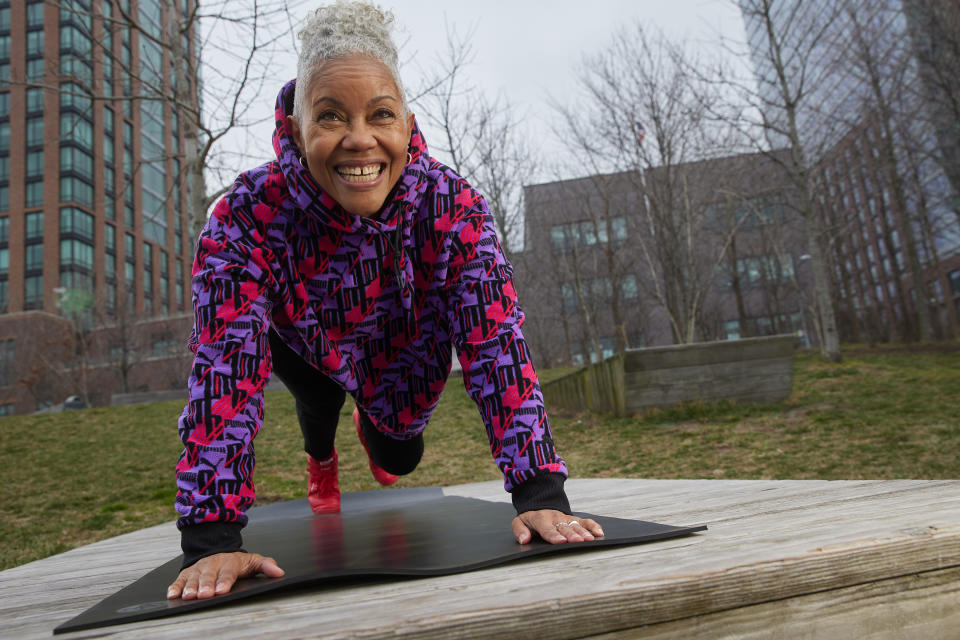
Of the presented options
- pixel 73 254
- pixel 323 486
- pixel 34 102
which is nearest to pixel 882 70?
pixel 323 486

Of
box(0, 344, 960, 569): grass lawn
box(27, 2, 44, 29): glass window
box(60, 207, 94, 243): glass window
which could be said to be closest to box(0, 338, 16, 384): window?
box(60, 207, 94, 243): glass window

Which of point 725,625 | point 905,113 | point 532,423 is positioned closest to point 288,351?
point 532,423

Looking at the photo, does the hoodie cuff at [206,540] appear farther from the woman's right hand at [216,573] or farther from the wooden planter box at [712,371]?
the wooden planter box at [712,371]

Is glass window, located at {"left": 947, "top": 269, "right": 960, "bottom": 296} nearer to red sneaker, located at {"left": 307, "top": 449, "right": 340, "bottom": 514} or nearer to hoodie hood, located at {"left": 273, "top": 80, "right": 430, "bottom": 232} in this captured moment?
red sneaker, located at {"left": 307, "top": 449, "right": 340, "bottom": 514}

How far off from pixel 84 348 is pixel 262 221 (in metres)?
21.6

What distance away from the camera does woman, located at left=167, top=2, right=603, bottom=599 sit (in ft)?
4.63

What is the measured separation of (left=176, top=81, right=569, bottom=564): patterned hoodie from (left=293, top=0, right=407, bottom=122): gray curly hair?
0.59 feet

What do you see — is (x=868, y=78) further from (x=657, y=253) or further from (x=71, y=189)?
(x=71, y=189)

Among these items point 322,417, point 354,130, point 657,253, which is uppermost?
point 657,253

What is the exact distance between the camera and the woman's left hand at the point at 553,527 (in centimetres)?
134

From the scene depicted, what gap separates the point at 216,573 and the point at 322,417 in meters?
1.52

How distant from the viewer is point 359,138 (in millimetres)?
1577

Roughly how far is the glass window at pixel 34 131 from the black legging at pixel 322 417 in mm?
47374

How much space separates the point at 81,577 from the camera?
1.83 meters
